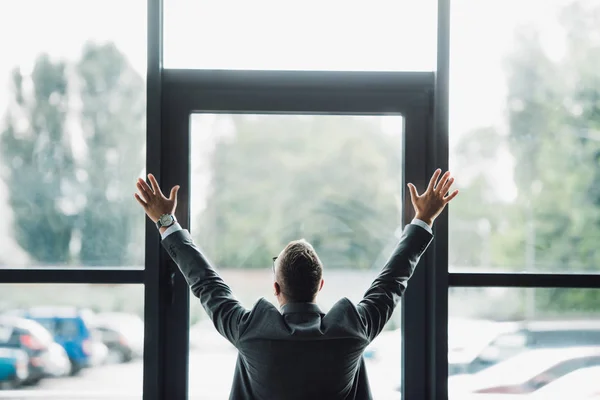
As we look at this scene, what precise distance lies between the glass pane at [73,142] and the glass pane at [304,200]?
272mm

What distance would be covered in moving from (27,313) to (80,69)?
2.90 feet

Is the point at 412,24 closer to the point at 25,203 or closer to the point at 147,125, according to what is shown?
the point at 147,125

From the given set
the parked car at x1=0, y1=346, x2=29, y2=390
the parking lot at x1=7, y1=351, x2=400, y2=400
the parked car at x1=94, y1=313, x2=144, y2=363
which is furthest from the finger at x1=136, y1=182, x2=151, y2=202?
the parked car at x1=0, y1=346, x2=29, y2=390

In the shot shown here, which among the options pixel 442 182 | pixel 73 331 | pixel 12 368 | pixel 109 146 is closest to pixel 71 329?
pixel 73 331

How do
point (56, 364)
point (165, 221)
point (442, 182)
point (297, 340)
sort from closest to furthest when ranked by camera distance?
1. point (297, 340)
2. point (165, 221)
3. point (442, 182)
4. point (56, 364)

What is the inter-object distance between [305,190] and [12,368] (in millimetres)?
1213

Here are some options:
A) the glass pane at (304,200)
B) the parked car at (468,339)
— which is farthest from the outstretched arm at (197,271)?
the parked car at (468,339)

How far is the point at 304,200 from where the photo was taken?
211 centimetres

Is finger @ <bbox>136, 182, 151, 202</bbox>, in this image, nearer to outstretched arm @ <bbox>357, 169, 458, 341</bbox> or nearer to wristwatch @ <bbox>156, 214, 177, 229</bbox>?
wristwatch @ <bbox>156, 214, 177, 229</bbox>

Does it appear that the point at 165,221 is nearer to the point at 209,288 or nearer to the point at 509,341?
the point at 209,288

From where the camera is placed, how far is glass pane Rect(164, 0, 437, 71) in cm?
209

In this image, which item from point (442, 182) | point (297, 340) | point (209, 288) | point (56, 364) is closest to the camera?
point (297, 340)

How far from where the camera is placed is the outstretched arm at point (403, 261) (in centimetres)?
166

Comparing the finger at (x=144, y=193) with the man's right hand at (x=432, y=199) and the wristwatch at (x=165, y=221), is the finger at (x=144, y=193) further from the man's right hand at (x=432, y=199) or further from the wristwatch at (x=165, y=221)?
the man's right hand at (x=432, y=199)
